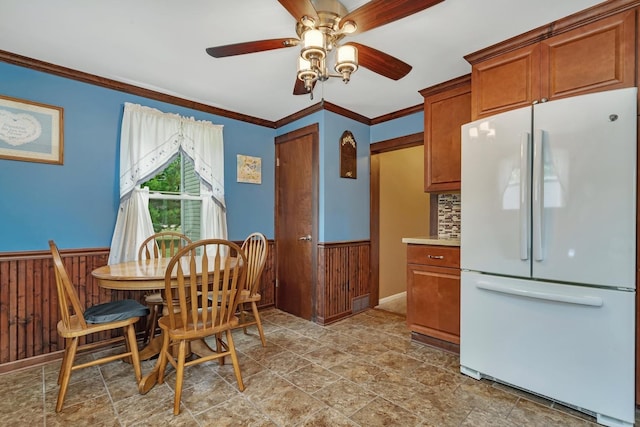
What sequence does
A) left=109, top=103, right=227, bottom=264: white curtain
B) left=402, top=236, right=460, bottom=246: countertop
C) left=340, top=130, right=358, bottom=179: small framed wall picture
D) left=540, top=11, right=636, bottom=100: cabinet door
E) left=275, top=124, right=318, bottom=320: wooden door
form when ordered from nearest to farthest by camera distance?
left=540, top=11, right=636, bottom=100: cabinet door, left=402, top=236, right=460, bottom=246: countertop, left=109, top=103, right=227, bottom=264: white curtain, left=275, top=124, right=318, bottom=320: wooden door, left=340, top=130, right=358, bottom=179: small framed wall picture

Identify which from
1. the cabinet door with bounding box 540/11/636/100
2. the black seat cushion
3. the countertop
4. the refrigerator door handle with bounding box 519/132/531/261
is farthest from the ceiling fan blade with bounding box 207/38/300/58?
the countertop

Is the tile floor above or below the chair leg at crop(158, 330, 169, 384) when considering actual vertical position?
below

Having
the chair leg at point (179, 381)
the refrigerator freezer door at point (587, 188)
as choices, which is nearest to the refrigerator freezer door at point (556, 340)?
the refrigerator freezer door at point (587, 188)

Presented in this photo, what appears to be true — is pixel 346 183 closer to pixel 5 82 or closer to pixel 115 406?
pixel 115 406

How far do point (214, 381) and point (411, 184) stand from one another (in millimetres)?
3734

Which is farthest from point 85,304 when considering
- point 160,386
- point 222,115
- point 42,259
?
point 222,115

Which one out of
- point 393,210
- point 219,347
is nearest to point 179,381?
point 219,347

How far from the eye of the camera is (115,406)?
6.07 ft

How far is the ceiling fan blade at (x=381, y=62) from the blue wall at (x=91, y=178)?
4.26 feet

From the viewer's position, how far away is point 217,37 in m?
2.10

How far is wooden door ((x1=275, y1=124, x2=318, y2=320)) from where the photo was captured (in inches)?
137

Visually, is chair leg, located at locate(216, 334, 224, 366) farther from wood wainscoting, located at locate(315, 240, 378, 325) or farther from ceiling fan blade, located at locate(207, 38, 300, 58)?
ceiling fan blade, located at locate(207, 38, 300, 58)

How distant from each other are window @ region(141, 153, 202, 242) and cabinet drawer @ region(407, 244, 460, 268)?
2.29m

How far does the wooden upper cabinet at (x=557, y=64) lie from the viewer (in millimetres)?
1736
